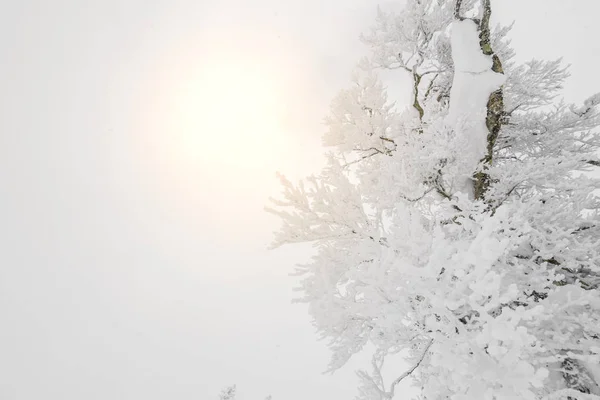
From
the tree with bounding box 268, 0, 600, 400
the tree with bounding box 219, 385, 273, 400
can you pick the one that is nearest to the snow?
the tree with bounding box 268, 0, 600, 400

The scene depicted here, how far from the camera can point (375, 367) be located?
3912 millimetres

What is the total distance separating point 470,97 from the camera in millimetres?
4551

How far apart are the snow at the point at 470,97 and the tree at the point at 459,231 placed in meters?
0.02

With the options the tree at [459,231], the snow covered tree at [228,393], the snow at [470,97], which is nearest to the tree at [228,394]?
the snow covered tree at [228,393]

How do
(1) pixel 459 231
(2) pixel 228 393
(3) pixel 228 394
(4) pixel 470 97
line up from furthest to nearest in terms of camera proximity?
(2) pixel 228 393, (3) pixel 228 394, (4) pixel 470 97, (1) pixel 459 231

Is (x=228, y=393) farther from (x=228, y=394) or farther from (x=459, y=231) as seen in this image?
(x=459, y=231)

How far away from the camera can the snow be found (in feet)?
13.5

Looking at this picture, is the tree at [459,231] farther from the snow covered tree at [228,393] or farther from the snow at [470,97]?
the snow covered tree at [228,393]

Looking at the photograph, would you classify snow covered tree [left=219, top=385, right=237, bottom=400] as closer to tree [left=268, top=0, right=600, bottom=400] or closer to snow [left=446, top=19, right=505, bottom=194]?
tree [left=268, top=0, right=600, bottom=400]

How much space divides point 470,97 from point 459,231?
2.48 metres

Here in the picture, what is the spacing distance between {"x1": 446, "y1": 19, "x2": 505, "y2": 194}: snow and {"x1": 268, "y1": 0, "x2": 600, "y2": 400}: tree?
0.02 m

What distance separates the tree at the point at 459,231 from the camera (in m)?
1.82

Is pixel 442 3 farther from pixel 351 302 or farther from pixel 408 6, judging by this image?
pixel 351 302

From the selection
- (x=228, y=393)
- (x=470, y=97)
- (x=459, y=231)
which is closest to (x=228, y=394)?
(x=228, y=393)
